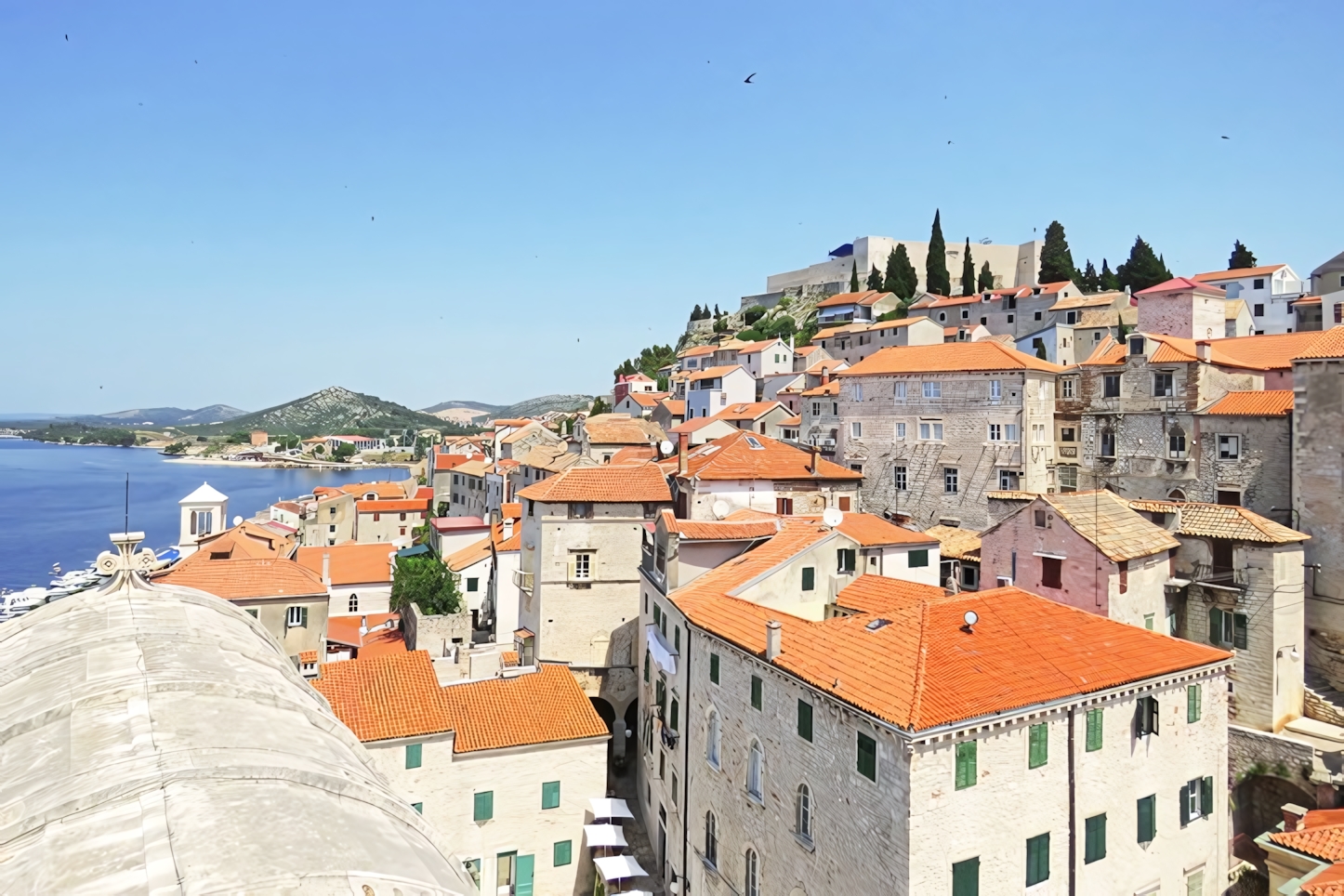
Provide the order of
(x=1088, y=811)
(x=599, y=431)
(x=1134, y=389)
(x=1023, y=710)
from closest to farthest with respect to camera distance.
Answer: (x=1023, y=710) → (x=1088, y=811) → (x=1134, y=389) → (x=599, y=431)

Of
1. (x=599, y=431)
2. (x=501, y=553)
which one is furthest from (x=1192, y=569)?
(x=599, y=431)

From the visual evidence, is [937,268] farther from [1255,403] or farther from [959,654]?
[959,654]

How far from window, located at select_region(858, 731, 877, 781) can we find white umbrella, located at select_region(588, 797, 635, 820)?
29.3 ft

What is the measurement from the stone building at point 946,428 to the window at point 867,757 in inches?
1024

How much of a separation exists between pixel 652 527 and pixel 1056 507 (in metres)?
13.3

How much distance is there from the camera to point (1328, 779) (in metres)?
19.8

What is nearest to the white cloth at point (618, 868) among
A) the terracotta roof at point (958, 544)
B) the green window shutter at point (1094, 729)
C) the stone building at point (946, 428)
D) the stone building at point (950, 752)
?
the stone building at point (950, 752)

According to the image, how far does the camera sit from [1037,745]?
43.6ft

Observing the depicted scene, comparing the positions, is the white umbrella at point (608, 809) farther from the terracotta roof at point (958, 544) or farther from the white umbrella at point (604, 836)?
the terracotta roof at point (958, 544)

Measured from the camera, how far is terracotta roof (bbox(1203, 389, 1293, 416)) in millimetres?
27938

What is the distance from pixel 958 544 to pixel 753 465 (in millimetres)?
8497

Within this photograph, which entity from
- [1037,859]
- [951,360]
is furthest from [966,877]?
[951,360]

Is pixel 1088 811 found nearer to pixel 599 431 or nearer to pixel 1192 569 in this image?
pixel 1192 569

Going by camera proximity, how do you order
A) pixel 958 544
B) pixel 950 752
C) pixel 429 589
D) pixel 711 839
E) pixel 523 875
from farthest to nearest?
pixel 429 589
pixel 958 544
pixel 523 875
pixel 711 839
pixel 950 752
